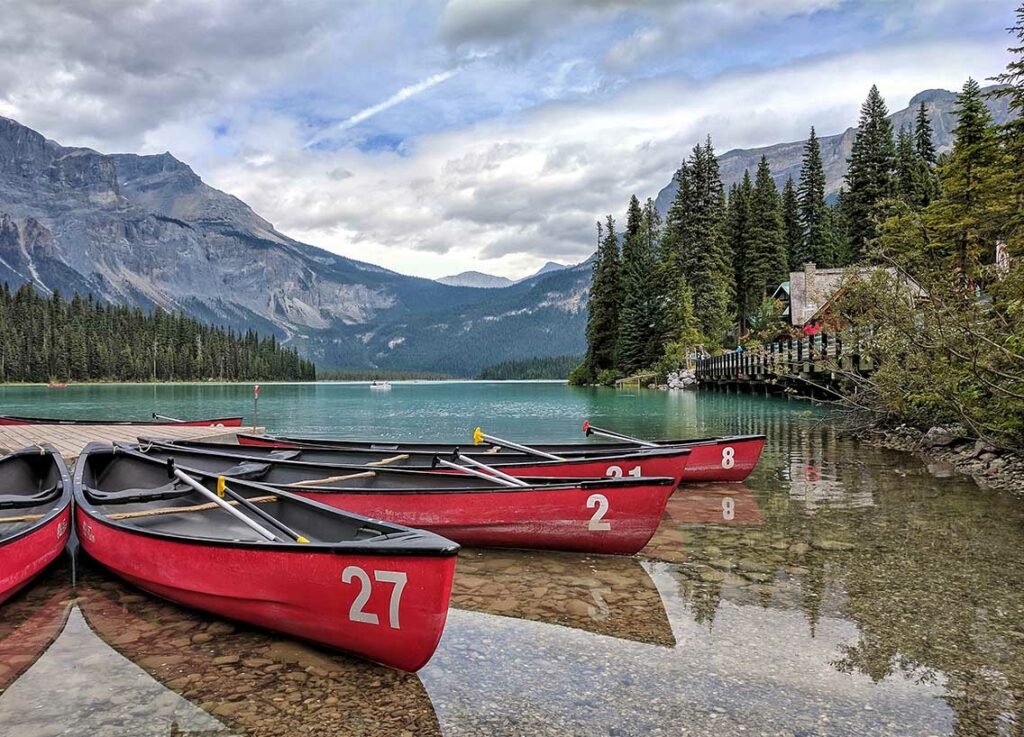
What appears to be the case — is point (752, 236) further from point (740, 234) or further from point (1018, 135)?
point (1018, 135)

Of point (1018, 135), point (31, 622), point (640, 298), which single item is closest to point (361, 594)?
point (31, 622)

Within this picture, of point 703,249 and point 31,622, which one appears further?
point 703,249

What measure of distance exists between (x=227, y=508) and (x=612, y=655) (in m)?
4.02

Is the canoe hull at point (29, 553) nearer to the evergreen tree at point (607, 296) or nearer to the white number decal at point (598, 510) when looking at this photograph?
the white number decal at point (598, 510)

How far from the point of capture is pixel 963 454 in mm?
15391

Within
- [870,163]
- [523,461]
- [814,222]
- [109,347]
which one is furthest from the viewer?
[109,347]

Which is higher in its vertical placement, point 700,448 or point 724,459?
point 700,448

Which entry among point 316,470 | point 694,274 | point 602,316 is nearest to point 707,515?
point 316,470

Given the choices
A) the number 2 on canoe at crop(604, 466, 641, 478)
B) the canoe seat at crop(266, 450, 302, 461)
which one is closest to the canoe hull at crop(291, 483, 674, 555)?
the number 2 on canoe at crop(604, 466, 641, 478)

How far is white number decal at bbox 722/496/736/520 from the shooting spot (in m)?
11.1

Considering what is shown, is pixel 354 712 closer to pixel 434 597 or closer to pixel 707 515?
pixel 434 597

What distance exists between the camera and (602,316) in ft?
249

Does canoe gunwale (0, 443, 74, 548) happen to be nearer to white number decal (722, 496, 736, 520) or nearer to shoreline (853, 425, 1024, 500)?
white number decal (722, 496, 736, 520)

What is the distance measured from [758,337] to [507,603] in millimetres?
55766
